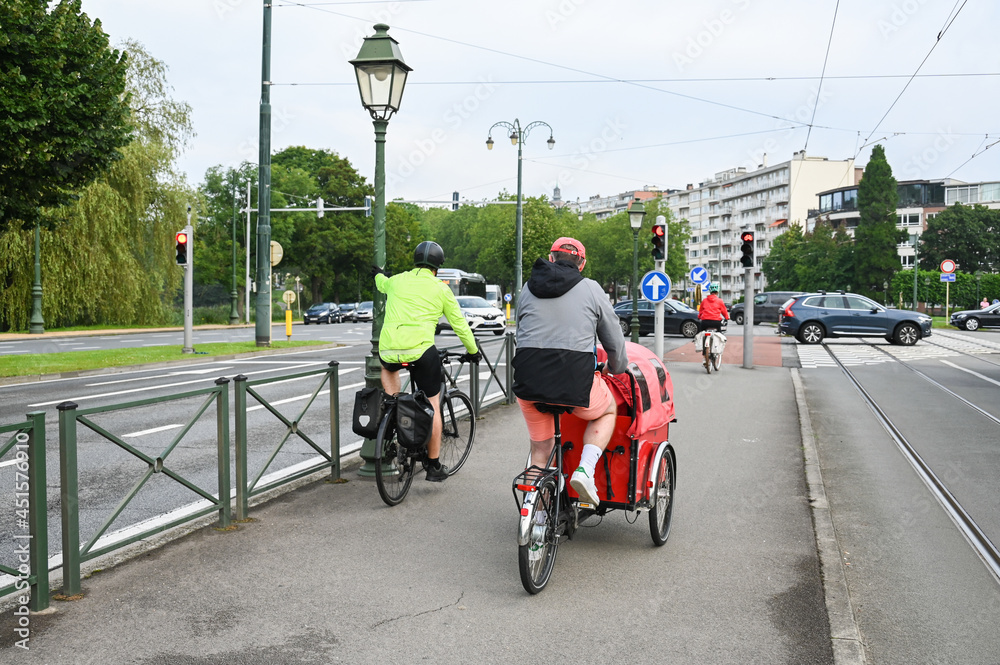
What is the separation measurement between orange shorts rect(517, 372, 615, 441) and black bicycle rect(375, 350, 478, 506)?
1.59 metres

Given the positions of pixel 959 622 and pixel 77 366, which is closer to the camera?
pixel 959 622

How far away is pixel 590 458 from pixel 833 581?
4.63ft

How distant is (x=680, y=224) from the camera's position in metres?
88.4

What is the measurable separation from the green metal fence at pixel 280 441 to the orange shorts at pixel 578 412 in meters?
1.86

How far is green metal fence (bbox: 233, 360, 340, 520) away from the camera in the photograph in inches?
220

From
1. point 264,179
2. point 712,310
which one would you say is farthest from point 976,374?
point 264,179

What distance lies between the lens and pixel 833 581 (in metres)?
4.67

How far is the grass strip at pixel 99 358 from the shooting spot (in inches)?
670

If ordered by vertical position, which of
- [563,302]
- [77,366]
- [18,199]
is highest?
[18,199]

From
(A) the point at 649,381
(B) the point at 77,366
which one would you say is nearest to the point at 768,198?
(B) the point at 77,366

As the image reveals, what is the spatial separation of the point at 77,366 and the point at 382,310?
12273mm

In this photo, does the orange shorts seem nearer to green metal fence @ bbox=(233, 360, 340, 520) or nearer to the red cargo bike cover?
the red cargo bike cover

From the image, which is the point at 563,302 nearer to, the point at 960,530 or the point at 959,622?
the point at 959,622
